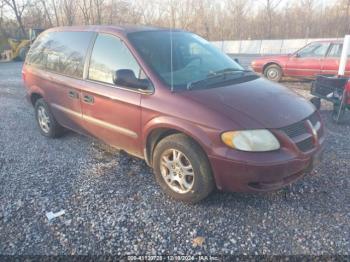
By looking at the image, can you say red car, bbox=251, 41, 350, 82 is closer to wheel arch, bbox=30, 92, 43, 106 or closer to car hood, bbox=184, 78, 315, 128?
car hood, bbox=184, 78, 315, 128

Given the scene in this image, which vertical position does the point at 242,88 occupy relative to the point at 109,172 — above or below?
above

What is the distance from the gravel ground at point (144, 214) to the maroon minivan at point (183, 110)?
0.34 meters

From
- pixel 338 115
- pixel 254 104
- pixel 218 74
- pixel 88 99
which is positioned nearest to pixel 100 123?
pixel 88 99

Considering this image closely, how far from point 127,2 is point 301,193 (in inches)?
1514

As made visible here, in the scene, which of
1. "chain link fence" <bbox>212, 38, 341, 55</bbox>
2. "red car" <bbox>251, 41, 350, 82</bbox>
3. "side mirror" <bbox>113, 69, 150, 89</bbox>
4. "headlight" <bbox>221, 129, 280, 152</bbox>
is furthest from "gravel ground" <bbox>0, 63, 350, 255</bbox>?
"chain link fence" <bbox>212, 38, 341, 55</bbox>

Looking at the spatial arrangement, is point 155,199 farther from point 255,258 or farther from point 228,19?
point 228,19

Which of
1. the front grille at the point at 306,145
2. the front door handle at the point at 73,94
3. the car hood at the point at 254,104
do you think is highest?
the car hood at the point at 254,104

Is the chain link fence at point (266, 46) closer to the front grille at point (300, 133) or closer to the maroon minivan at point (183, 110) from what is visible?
the maroon minivan at point (183, 110)

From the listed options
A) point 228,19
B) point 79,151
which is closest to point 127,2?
point 228,19

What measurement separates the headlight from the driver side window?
7.96 m

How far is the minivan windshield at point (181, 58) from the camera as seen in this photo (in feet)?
10.1

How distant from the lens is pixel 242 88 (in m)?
3.04

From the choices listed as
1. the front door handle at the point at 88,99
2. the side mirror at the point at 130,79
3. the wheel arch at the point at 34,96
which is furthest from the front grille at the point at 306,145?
the wheel arch at the point at 34,96

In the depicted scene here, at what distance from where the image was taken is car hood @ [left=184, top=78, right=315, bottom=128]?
8.35ft
